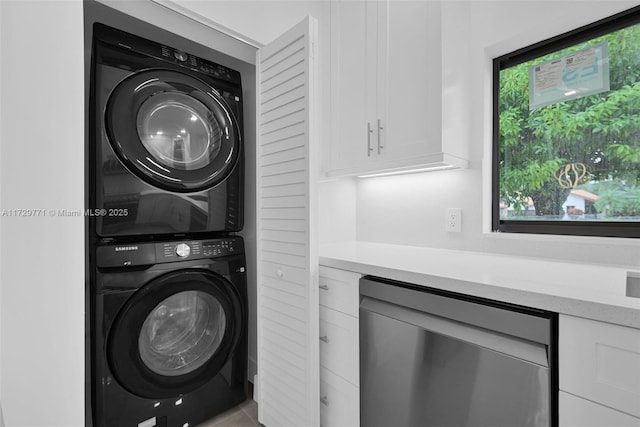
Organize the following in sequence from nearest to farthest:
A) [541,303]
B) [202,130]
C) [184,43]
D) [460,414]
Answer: [541,303] → [460,414] → [202,130] → [184,43]

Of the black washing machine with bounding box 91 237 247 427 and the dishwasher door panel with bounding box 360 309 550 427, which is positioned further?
the black washing machine with bounding box 91 237 247 427

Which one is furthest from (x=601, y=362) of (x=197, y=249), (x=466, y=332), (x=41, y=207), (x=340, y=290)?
(x=197, y=249)

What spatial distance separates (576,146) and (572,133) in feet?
0.21

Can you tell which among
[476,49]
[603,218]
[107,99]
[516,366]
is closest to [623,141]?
[603,218]

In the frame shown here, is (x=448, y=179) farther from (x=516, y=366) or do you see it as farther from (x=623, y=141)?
(x=516, y=366)

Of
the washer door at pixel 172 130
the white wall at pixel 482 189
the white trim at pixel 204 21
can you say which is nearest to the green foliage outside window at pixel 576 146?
the white wall at pixel 482 189

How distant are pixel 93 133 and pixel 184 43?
890 mm

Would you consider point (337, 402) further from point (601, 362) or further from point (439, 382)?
point (601, 362)

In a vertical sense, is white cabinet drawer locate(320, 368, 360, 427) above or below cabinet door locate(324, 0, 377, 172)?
below

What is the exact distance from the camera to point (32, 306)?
47 cm

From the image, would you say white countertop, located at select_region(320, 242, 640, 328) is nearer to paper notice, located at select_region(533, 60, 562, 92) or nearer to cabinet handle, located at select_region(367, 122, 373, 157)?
cabinet handle, located at select_region(367, 122, 373, 157)

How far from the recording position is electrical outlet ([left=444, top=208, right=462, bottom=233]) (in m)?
1.62

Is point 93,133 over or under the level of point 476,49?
under

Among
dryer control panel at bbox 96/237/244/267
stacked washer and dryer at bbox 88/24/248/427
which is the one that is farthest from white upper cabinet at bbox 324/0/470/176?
dryer control panel at bbox 96/237/244/267
